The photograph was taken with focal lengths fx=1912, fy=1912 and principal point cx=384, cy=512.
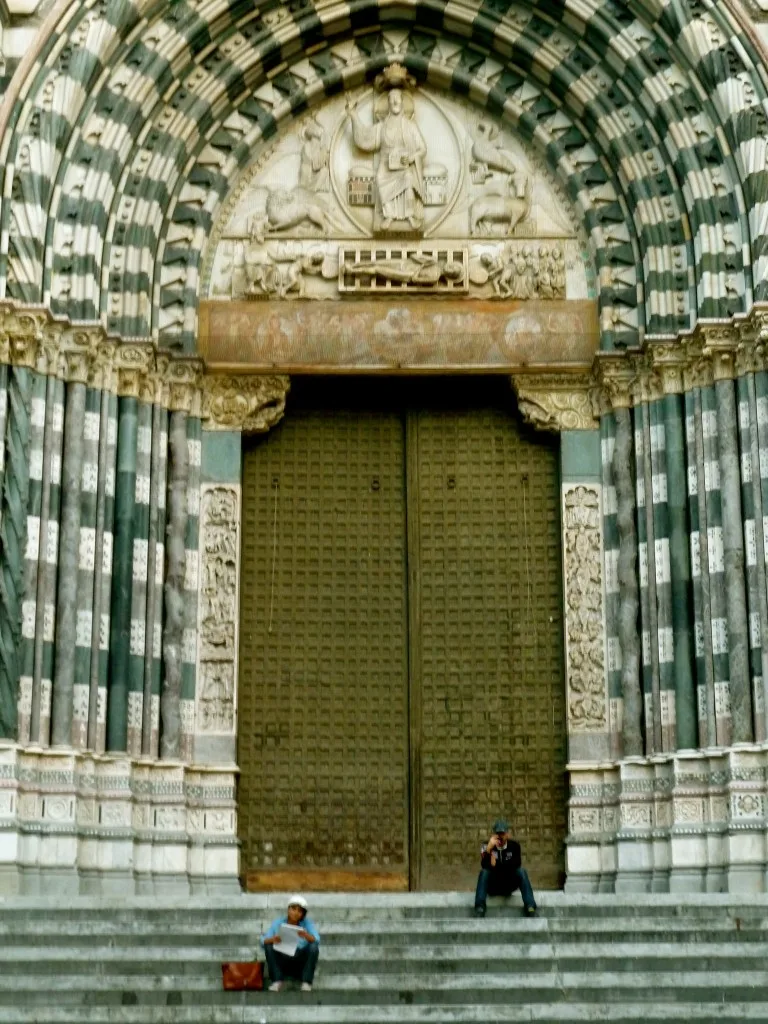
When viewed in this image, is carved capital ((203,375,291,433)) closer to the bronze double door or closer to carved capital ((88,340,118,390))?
the bronze double door

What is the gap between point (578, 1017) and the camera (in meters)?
13.1

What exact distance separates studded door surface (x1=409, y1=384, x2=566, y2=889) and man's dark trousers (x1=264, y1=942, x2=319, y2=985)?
5.03 m

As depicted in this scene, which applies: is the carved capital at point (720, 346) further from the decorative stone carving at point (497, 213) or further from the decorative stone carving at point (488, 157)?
the decorative stone carving at point (488, 157)

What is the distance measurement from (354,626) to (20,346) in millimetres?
4305

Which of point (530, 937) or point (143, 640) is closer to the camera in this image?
point (530, 937)

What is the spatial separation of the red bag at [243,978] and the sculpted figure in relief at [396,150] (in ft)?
27.4

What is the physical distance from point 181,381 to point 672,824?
630 centimetres

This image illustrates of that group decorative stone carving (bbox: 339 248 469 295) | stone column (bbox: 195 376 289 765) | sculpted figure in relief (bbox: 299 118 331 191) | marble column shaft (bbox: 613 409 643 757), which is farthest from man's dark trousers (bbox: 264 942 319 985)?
sculpted figure in relief (bbox: 299 118 331 191)

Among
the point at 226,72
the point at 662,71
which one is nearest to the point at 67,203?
the point at 226,72

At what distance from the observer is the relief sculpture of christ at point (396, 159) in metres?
19.1

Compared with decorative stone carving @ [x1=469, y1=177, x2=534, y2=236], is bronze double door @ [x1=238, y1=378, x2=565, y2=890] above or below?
below

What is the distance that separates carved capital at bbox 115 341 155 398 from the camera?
18109mm

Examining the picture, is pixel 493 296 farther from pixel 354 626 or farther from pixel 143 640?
pixel 143 640

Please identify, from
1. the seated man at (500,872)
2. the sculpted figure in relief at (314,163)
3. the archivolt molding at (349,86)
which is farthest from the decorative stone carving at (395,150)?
the seated man at (500,872)
